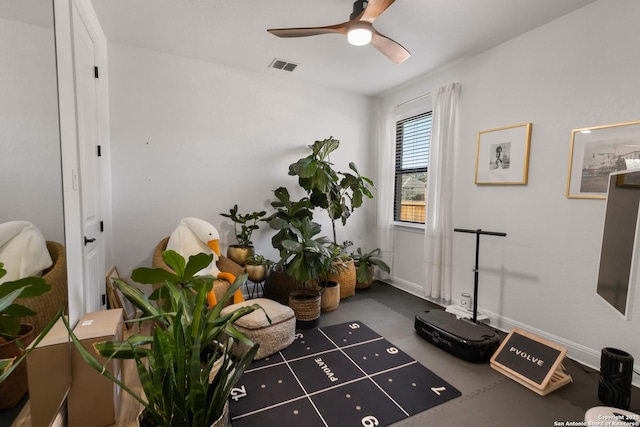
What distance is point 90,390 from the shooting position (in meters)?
1.48

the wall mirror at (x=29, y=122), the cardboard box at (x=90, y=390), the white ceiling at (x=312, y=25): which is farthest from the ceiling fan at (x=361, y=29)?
the cardboard box at (x=90, y=390)

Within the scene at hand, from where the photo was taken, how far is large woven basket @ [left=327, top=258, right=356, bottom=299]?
3357mm

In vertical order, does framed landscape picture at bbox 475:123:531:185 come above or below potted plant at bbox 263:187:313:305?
above

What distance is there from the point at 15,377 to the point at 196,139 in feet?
8.05

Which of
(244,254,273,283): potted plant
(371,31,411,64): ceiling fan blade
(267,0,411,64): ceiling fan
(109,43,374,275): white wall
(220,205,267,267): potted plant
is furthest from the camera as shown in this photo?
(220,205,267,267): potted plant

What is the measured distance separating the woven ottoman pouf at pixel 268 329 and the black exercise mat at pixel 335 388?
0.07 metres

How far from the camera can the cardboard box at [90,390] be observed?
145cm

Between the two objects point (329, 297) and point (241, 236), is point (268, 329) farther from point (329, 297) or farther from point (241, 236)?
point (241, 236)

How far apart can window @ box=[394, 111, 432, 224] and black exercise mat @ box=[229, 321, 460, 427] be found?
194 centimetres

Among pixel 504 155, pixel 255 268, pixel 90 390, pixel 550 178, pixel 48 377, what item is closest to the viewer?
pixel 48 377

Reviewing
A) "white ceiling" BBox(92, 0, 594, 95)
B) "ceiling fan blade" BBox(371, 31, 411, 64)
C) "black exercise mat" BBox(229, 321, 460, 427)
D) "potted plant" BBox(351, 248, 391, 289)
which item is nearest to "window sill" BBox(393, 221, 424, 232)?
"potted plant" BBox(351, 248, 391, 289)

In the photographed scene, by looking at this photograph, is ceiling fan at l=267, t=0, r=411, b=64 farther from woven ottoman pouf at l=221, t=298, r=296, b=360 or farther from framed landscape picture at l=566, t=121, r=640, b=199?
woven ottoman pouf at l=221, t=298, r=296, b=360

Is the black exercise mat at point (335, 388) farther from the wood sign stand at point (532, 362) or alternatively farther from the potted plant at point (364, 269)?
the potted plant at point (364, 269)

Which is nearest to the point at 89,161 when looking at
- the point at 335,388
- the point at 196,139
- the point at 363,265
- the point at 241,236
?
the point at 196,139
